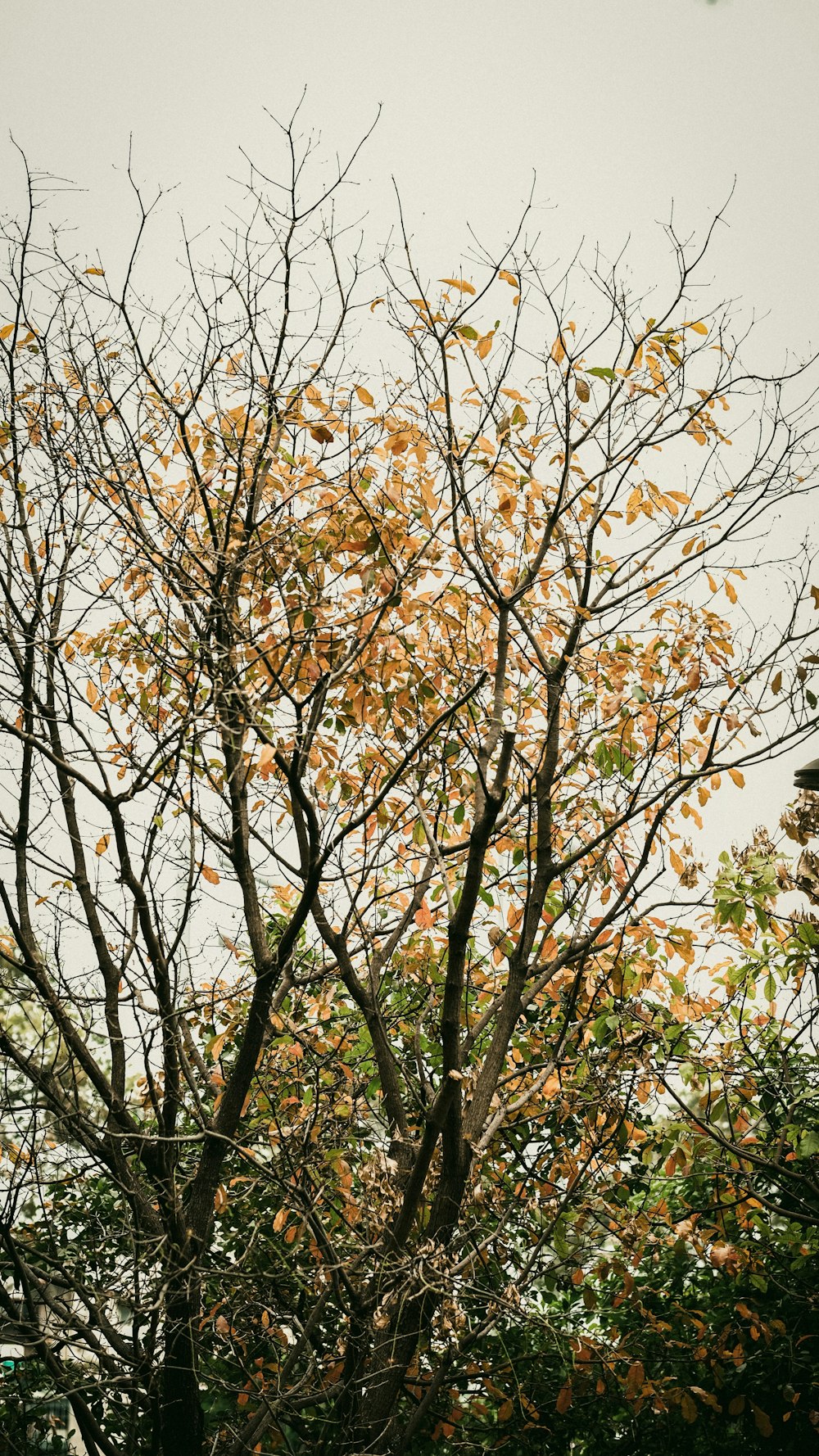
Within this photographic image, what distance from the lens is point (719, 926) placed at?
4.00m

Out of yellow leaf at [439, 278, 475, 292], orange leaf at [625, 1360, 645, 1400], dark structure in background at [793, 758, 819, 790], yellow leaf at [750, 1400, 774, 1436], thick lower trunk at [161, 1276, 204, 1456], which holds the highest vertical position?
yellow leaf at [439, 278, 475, 292]

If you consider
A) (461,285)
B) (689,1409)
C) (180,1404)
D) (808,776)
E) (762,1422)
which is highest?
(461,285)

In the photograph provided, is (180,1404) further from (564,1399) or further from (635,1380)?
(635,1380)

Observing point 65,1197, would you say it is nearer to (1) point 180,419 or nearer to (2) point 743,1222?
(2) point 743,1222

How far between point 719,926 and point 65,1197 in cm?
328

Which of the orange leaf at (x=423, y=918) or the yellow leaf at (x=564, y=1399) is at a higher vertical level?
the orange leaf at (x=423, y=918)

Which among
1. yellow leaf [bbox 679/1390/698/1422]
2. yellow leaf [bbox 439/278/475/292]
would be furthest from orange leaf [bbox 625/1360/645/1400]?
yellow leaf [bbox 439/278/475/292]

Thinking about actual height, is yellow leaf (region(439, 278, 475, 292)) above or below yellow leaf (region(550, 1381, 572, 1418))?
above

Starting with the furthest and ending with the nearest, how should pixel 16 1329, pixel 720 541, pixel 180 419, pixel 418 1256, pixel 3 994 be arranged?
1. pixel 3 994
2. pixel 720 541
3. pixel 16 1329
4. pixel 180 419
5. pixel 418 1256

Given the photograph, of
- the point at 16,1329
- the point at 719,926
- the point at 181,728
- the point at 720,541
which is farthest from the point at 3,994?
the point at 720,541

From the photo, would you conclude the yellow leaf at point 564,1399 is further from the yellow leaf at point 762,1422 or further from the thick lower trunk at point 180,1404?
the thick lower trunk at point 180,1404

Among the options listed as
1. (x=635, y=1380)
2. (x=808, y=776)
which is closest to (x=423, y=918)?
(x=808, y=776)

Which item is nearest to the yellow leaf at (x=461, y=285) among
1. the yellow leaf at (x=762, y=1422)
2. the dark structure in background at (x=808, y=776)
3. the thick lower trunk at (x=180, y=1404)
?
the dark structure in background at (x=808, y=776)

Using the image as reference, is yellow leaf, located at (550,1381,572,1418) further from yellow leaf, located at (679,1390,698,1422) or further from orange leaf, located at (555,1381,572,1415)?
yellow leaf, located at (679,1390,698,1422)
